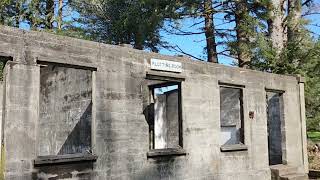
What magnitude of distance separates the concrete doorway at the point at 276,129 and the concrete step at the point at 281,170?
0.53 meters

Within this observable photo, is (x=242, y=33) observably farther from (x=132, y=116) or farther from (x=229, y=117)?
(x=132, y=116)

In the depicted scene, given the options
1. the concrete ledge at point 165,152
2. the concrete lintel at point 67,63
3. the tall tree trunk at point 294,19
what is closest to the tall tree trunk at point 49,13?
the tall tree trunk at point 294,19

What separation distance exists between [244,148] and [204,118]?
196 centimetres

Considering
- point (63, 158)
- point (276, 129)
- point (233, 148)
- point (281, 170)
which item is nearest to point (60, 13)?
point (276, 129)

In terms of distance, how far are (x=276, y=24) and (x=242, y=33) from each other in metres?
1.76

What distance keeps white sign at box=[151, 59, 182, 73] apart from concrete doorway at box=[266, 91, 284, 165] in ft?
16.8

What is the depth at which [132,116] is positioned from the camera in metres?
10.4

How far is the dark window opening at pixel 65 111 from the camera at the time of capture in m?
11.9

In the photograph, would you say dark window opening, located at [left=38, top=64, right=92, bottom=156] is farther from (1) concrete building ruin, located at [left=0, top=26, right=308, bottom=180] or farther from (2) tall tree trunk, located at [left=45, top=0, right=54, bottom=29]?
(2) tall tree trunk, located at [left=45, top=0, right=54, bottom=29]

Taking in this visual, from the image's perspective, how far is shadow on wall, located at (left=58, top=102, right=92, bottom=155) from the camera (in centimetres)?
1188

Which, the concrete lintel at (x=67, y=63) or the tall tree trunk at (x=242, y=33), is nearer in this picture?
the concrete lintel at (x=67, y=63)

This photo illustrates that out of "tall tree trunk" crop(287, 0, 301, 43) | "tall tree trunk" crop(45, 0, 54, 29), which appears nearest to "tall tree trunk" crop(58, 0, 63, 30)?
"tall tree trunk" crop(45, 0, 54, 29)

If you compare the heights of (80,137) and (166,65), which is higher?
(166,65)

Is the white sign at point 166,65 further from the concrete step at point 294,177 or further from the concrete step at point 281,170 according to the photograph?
the concrete step at point 294,177
